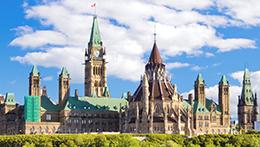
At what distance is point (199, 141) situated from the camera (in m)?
154

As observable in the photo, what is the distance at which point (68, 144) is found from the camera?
152m

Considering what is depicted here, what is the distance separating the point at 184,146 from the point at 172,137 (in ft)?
76.0

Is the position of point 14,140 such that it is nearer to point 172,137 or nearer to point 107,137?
point 107,137

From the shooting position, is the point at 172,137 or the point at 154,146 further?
the point at 172,137

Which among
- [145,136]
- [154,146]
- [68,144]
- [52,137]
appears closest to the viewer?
[154,146]

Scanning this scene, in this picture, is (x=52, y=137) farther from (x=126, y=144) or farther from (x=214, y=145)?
(x=214, y=145)

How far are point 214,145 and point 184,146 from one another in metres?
7.06

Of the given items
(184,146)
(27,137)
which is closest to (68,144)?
(27,137)

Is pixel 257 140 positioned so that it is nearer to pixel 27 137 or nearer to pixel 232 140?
pixel 232 140

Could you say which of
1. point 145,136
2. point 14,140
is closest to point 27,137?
point 14,140

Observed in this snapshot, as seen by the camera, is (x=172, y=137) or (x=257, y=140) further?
(x=172, y=137)

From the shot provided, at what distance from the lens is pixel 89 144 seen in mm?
149125

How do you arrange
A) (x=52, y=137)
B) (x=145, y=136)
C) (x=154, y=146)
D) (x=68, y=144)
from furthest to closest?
1. (x=145, y=136)
2. (x=52, y=137)
3. (x=68, y=144)
4. (x=154, y=146)

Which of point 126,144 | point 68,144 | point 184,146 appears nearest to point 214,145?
point 184,146
